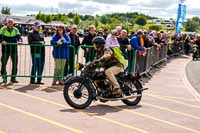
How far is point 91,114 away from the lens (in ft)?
28.5

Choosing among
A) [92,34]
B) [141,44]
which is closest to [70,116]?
[92,34]

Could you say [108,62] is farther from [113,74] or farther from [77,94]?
[77,94]

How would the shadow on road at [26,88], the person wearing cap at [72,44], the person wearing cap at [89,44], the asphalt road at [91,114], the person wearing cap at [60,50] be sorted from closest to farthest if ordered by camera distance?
the asphalt road at [91,114], the shadow on road at [26,88], the person wearing cap at [60,50], the person wearing cap at [72,44], the person wearing cap at [89,44]

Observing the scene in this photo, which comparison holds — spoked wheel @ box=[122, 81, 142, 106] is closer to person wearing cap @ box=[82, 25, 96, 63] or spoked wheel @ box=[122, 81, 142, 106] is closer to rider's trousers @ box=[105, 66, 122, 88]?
rider's trousers @ box=[105, 66, 122, 88]

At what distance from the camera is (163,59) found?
2316 centimetres

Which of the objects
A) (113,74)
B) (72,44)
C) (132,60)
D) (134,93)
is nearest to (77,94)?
(113,74)

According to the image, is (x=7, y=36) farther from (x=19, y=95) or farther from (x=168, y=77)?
(x=168, y=77)

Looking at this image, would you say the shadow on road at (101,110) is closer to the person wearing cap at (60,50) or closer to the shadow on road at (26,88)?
the shadow on road at (26,88)

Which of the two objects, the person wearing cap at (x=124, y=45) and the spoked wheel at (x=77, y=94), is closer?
the spoked wheel at (x=77, y=94)

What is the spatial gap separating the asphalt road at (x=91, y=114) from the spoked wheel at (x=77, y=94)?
170 mm

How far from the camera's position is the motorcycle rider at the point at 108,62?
9281 millimetres

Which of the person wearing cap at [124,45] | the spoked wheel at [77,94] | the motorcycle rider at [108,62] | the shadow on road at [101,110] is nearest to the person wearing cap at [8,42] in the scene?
the spoked wheel at [77,94]

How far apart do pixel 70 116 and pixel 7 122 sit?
1284mm

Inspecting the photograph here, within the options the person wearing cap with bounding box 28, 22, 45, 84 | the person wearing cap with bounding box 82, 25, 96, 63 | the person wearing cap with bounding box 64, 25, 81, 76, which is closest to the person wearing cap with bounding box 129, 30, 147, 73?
the person wearing cap with bounding box 82, 25, 96, 63
